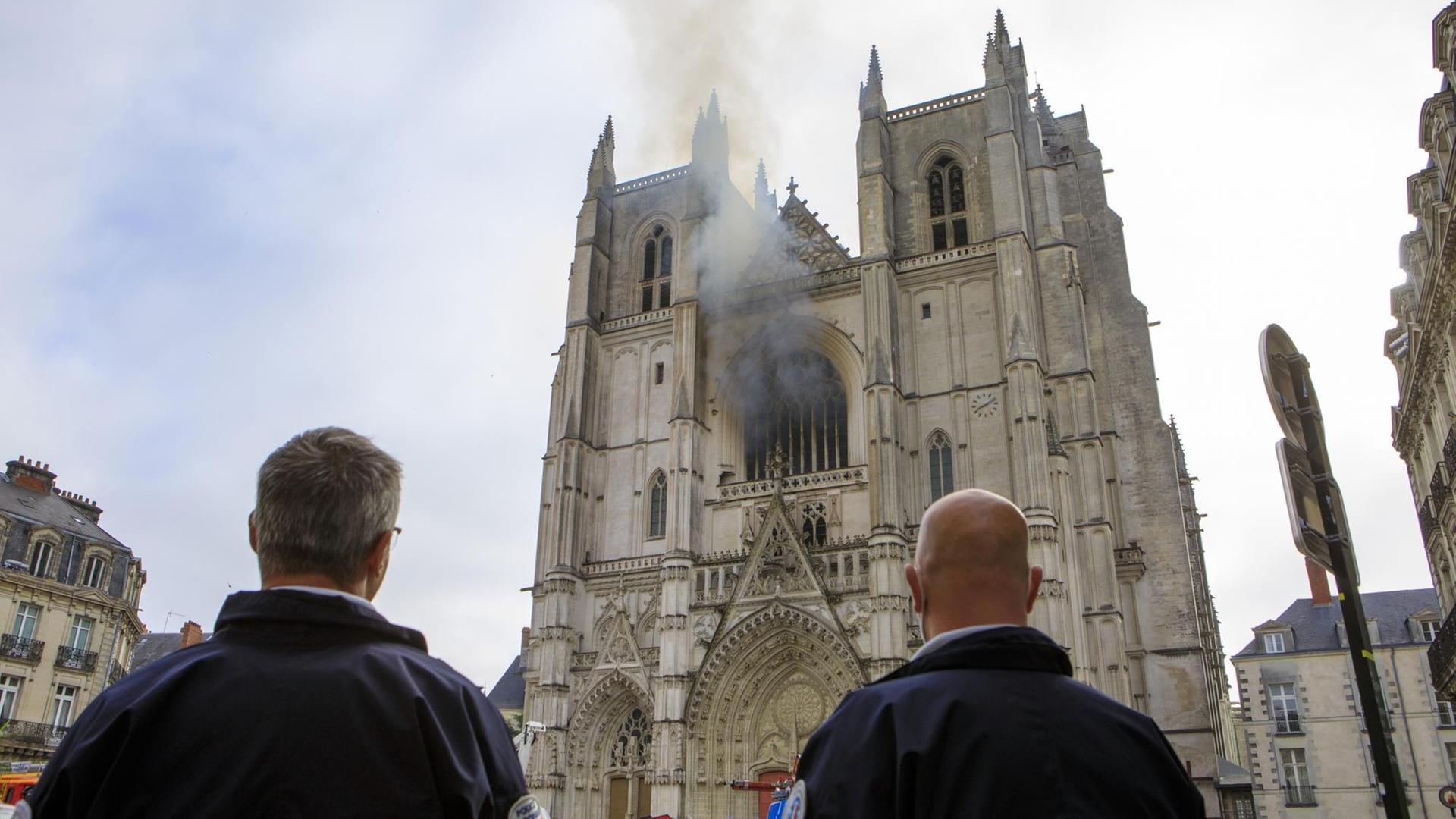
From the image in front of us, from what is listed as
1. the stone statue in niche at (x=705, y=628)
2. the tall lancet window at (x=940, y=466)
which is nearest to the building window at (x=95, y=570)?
the stone statue in niche at (x=705, y=628)

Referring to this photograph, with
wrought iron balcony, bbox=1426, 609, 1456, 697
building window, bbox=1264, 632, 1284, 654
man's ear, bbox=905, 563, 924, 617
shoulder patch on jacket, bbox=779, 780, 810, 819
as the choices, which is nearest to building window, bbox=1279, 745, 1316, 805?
building window, bbox=1264, 632, 1284, 654

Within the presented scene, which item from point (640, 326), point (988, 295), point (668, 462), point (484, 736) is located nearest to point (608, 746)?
point (668, 462)

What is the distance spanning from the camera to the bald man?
6.21ft

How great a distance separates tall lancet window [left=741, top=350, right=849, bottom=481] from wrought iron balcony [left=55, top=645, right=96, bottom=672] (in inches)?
659

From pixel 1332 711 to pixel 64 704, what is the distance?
38.0m

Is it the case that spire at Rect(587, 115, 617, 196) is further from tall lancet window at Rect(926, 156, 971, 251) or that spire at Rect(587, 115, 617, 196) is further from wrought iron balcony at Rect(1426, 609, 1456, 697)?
wrought iron balcony at Rect(1426, 609, 1456, 697)

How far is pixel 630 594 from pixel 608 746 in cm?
349

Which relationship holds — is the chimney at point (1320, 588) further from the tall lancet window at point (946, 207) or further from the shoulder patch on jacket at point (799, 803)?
the shoulder patch on jacket at point (799, 803)

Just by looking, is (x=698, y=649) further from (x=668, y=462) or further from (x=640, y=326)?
(x=640, y=326)

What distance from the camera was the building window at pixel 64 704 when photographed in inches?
949

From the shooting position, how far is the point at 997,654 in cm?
205

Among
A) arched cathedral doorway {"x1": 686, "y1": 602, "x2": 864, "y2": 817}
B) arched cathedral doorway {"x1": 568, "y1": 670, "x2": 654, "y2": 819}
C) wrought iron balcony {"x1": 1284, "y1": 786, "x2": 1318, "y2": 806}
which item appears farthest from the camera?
wrought iron balcony {"x1": 1284, "y1": 786, "x2": 1318, "y2": 806}

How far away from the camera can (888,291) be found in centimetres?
2459

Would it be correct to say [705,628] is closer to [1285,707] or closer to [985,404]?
[985,404]
